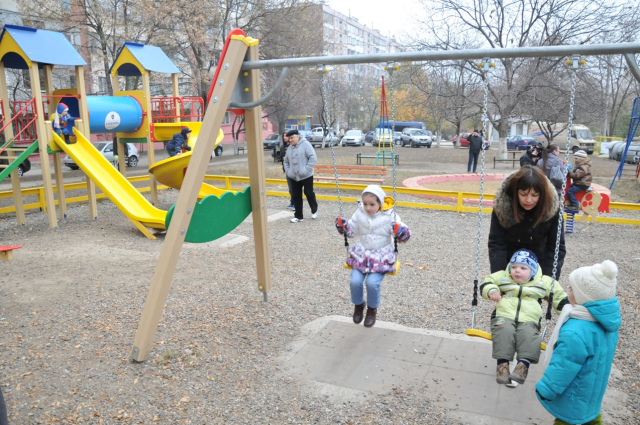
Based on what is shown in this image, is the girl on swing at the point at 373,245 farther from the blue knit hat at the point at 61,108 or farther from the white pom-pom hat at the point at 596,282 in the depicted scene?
the blue knit hat at the point at 61,108

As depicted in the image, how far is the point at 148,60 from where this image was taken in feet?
37.2

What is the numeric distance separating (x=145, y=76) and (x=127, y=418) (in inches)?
372

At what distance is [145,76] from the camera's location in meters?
11.3

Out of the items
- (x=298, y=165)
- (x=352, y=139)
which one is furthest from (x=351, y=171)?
(x=352, y=139)

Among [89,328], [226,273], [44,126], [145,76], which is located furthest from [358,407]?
[145,76]

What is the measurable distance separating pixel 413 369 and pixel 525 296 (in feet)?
3.68

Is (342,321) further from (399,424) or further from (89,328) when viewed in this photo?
(89,328)

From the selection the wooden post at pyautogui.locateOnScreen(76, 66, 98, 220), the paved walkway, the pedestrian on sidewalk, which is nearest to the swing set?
the paved walkway

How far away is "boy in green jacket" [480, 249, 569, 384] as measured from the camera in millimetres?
3084

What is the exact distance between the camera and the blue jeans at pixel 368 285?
4188mm

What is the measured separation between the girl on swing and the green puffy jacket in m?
1.04

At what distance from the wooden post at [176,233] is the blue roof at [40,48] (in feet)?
20.7

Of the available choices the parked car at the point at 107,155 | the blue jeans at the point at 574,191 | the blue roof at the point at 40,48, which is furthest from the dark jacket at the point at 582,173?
the parked car at the point at 107,155

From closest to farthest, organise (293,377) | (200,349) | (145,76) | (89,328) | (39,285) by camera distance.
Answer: (293,377)
(200,349)
(89,328)
(39,285)
(145,76)
